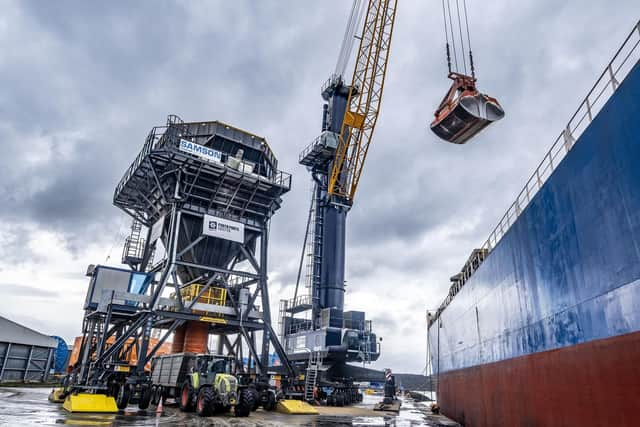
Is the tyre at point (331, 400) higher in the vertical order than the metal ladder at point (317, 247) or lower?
lower

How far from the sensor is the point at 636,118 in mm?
7645

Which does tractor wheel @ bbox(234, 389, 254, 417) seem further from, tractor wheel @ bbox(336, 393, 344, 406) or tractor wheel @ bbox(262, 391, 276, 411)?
tractor wheel @ bbox(336, 393, 344, 406)

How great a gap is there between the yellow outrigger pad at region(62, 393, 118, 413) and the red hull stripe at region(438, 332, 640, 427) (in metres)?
16.2

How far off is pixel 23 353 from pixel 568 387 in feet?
185

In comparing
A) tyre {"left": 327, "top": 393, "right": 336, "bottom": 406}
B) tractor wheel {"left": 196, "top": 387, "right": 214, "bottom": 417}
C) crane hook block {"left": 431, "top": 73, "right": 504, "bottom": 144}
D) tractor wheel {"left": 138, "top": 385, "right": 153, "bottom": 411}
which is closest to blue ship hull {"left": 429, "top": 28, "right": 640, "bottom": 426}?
crane hook block {"left": 431, "top": 73, "right": 504, "bottom": 144}

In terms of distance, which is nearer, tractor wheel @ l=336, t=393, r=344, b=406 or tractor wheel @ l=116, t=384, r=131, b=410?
tractor wheel @ l=116, t=384, r=131, b=410

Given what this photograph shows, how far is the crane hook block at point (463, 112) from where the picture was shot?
63.4 ft

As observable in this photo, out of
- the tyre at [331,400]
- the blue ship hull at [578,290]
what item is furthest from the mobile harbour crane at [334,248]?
the blue ship hull at [578,290]

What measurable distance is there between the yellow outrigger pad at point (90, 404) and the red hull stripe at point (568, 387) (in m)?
16.2

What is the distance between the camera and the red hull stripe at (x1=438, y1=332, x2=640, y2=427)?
24.1 ft

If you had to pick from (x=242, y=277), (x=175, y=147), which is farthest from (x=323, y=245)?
(x=175, y=147)

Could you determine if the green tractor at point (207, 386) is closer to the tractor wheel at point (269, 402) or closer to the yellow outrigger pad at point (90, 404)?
the yellow outrigger pad at point (90, 404)

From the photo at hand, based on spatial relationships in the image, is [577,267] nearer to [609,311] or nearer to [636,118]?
[609,311]

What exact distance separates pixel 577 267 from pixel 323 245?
38.0 meters
